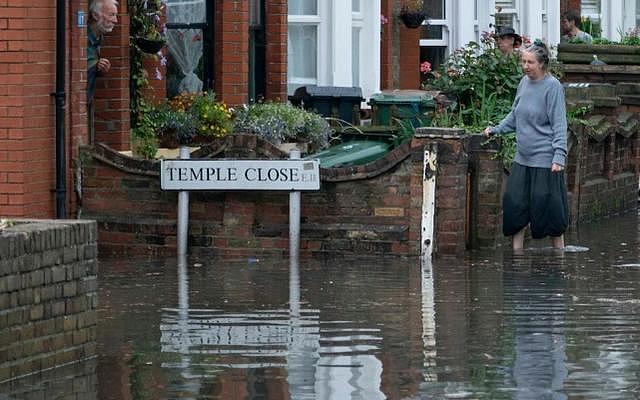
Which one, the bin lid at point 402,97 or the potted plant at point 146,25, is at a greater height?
the potted plant at point 146,25

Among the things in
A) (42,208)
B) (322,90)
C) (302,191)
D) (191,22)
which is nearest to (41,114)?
(42,208)

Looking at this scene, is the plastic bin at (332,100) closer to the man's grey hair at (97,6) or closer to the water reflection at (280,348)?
the man's grey hair at (97,6)

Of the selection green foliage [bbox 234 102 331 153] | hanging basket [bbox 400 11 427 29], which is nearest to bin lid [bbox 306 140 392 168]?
green foliage [bbox 234 102 331 153]

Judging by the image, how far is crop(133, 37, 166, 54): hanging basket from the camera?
54.3 ft

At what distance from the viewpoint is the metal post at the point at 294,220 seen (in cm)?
1517

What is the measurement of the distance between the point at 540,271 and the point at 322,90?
5.76 metres

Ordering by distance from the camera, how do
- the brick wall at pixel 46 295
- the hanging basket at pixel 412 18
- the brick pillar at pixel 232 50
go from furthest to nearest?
the hanging basket at pixel 412 18, the brick pillar at pixel 232 50, the brick wall at pixel 46 295

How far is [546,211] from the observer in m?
15.2

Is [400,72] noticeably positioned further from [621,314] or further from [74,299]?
[74,299]

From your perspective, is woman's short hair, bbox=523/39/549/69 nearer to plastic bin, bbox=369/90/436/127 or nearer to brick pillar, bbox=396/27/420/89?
plastic bin, bbox=369/90/436/127

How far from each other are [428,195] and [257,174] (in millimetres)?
1351

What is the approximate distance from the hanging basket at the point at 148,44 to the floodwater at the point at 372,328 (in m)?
2.38

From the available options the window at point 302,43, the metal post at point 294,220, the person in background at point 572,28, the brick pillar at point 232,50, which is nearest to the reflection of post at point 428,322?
the metal post at point 294,220

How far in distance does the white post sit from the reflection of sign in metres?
0.85
